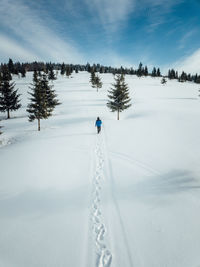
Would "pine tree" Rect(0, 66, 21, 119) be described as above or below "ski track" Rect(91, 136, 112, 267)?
above

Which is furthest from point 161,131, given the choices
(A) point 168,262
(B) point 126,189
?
(A) point 168,262

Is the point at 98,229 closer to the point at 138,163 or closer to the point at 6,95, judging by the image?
the point at 138,163

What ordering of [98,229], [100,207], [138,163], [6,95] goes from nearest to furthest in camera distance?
[98,229]
[100,207]
[138,163]
[6,95]

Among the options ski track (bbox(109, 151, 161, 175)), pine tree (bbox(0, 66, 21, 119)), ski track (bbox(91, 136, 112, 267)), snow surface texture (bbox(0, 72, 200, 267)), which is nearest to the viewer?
ski track (bbox(91, 136, 112, 267))

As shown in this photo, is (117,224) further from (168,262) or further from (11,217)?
(11,217)

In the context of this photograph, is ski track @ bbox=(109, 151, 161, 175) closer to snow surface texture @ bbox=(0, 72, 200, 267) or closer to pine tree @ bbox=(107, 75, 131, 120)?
snow surface texture @ bbox=(0, 72, 200, 267)

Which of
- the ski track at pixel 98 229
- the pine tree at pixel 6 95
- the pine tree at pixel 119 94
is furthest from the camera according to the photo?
the pine tree at pixel 6 95

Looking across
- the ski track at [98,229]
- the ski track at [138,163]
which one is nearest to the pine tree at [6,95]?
the ski track at [138,163]

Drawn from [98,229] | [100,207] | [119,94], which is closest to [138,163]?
[100,207]

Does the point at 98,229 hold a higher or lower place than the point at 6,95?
lower

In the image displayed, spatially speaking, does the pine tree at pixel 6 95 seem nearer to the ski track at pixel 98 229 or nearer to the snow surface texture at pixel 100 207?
the snow surface texture at pixel 100 207

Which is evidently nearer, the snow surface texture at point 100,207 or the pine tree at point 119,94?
the snow surface texture at point 100,207

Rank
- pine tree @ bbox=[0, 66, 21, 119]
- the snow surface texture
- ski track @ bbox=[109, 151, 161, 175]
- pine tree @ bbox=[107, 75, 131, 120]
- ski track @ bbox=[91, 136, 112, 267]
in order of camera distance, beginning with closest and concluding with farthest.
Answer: ski track @ bbox=[91, 136, 112, 267]
the snow surface texture
ski track @ bbox=[109, 151, 161, 175]
pine tree @ bbox=[107, 75, 131, 120]
pine tree @ bbox=[0, 66, 21, 119]

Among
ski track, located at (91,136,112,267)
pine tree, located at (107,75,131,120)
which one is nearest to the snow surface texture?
ski track, located at (91,136,112,267)
